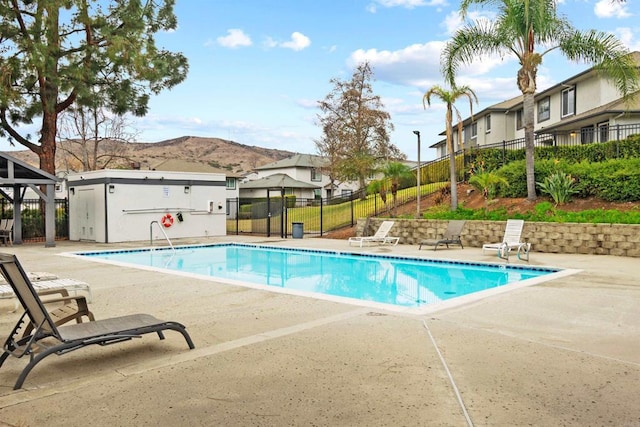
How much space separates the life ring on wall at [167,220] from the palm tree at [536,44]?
13.3 metres

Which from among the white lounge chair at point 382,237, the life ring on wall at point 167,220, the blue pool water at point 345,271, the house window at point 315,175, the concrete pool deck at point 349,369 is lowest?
the blue pool water at point 345,271

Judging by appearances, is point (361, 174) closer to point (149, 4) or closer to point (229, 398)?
point (149, 4)

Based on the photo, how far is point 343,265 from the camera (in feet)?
45.2

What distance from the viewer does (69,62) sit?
21766mm

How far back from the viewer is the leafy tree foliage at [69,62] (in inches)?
789

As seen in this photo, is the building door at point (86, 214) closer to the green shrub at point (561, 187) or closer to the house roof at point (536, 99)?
the green shrub at point (561, 187)

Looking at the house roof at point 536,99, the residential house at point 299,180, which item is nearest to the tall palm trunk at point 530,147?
the house roof at point 536,99

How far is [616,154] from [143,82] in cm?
1968

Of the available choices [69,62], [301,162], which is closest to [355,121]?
[301,162]

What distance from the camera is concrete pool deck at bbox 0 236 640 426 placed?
11.0 feet

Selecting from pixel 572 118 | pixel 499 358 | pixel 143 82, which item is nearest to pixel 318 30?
pixel 143 82

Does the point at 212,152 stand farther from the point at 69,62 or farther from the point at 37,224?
the point at 37,224

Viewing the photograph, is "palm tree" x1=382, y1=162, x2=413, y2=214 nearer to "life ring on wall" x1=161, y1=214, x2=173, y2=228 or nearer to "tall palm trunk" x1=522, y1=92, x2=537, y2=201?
"tall palm trunk" x1=522, y1=92, x2=537, y2=201

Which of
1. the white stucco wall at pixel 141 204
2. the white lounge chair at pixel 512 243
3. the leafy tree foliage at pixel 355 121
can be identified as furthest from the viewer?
the leafy tree foliage at pixel 355 121
